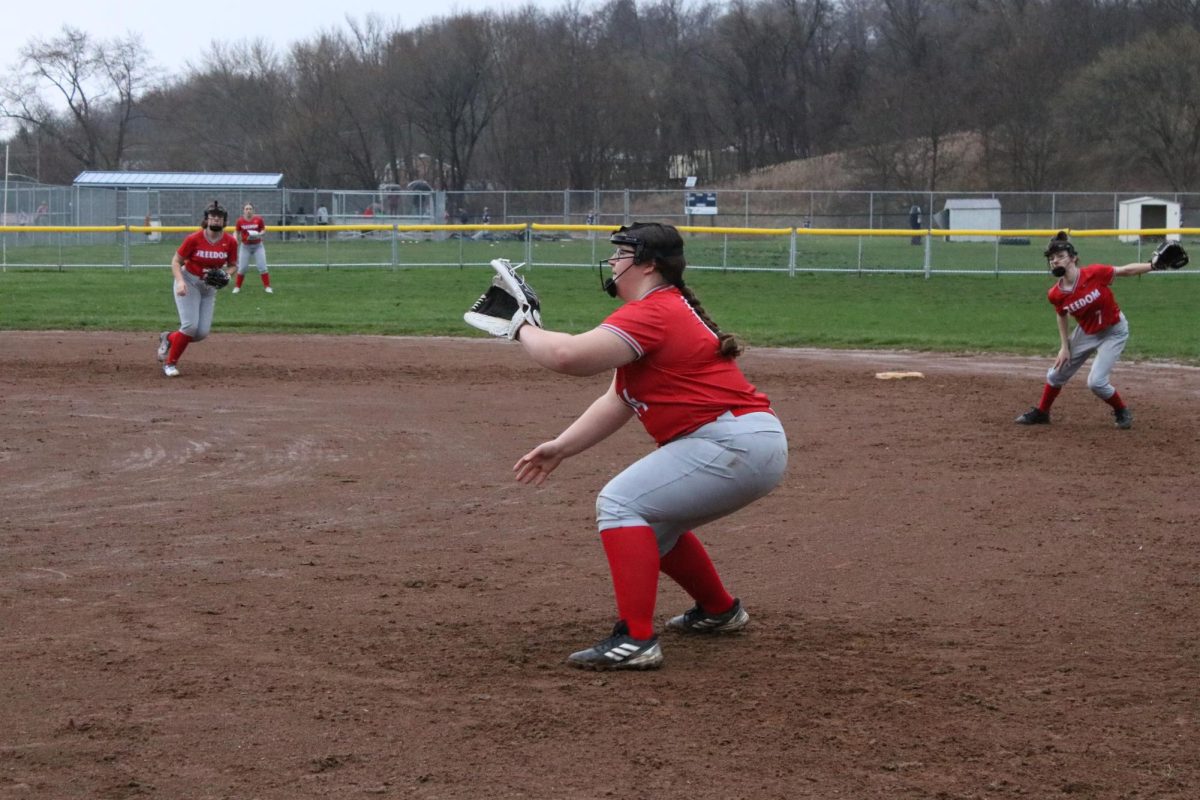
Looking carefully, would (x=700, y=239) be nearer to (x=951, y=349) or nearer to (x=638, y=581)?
(x=951, y=349)

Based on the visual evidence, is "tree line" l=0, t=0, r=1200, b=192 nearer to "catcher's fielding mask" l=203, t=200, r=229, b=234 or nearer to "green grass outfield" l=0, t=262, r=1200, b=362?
"green grass outfield" l=0, t=262, r=1200, b=362

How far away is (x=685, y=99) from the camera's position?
3120 inches

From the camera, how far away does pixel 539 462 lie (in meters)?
5.53

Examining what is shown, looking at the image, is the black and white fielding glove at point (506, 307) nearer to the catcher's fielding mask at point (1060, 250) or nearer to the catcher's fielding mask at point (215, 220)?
the catcher's fielding mask at point (1060, 250)

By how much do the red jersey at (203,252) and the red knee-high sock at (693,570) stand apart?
1021 centimetres

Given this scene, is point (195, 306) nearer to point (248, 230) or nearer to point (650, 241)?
point (650, 241)

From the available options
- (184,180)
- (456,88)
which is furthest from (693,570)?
(456,88)

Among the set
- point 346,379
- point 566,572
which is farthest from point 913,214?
point 566,572

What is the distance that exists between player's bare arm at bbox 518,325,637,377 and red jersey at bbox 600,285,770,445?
0.32ft

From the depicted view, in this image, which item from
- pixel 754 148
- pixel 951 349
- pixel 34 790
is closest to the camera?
pixel 34 790

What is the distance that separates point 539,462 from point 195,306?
1017 centimetres

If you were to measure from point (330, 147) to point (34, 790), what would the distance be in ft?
241

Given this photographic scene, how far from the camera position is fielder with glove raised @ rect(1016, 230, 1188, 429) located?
11453 millimetres

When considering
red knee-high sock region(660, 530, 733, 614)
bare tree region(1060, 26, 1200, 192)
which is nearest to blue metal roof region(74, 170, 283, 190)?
bare tree region(1060, 26, 1200, 192)
